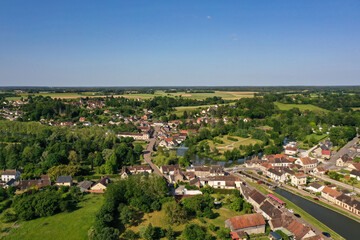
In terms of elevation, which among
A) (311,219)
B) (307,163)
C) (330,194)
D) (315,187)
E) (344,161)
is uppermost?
(344,161)

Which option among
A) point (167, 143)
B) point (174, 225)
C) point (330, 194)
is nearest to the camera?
point (174, 225)

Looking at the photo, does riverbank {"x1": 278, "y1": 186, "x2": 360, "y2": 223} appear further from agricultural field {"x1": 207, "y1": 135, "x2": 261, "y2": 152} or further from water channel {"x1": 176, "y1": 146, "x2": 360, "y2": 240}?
agricultural field {"x1": 207, "y1": 135, "x2": 261, "y2": 152}

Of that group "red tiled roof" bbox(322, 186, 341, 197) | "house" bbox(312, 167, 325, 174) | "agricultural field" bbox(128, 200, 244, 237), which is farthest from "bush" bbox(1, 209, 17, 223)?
"house" bbox(312, 167, 325, 174)

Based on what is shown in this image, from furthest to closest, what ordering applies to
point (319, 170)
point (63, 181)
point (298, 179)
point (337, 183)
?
1. point (319, 170)
2. point (337, 183)
3. point (298, 179)
4. point (63, 181)

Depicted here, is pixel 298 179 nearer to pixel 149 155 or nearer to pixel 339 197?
pixel 339 197

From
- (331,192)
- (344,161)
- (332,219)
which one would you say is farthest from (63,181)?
(344,161)

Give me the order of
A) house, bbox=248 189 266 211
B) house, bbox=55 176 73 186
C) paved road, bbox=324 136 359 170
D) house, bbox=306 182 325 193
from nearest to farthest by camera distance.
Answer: house, bbox=248 189 266 211, house, bbox=306 182 325 193, house, bbox=55 176 73 186, paved road, bbox=324 136 359 170
